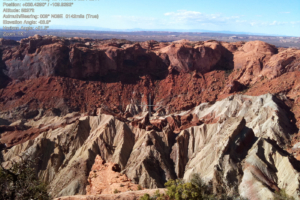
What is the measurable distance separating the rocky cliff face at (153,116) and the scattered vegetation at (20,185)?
1.76 meters

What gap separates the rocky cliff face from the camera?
125 ft

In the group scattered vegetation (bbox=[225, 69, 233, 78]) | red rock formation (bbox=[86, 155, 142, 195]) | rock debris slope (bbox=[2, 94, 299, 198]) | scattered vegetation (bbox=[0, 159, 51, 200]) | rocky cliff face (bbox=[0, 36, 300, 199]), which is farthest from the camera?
scattered vegetation (bbox=[225, 69, 233, 78])

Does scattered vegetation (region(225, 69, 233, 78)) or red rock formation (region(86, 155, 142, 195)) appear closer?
red rock formation (region(86, 155, 142, 195))

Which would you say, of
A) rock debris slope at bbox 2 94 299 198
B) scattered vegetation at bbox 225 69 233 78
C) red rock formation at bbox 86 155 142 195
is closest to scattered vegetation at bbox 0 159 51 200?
red rock formation at bbox 86 155 142 195

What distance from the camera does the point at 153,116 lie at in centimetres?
7369

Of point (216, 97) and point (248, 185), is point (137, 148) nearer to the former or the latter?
point (248, 185)

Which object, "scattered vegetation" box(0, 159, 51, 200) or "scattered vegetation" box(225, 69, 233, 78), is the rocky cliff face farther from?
Answer: "scattered vegetation" box(0, 159, 51, 200)

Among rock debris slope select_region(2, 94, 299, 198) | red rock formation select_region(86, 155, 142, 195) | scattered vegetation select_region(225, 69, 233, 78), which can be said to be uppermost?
scattered vegetation select_region(225, 69, 233, 78)

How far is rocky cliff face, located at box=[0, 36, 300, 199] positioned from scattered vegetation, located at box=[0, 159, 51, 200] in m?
1.76

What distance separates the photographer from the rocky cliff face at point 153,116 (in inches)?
1496

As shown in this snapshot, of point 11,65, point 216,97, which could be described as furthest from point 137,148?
point 11,65

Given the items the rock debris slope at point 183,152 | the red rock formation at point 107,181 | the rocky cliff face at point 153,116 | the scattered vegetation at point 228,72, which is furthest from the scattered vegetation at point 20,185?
the scattered vegetation at point 228,72

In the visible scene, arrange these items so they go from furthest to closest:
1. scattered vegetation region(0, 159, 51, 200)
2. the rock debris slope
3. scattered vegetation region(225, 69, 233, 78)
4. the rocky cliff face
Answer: scattered vegetation region(225, 69, 233, 78)
the rocky cliff face
the rock debris slope
scattered vegetation region(0, 159, 51, 200)

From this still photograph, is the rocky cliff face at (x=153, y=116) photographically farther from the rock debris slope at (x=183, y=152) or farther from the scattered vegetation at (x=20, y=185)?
the scattered vegetation at (x=20, y=185)
